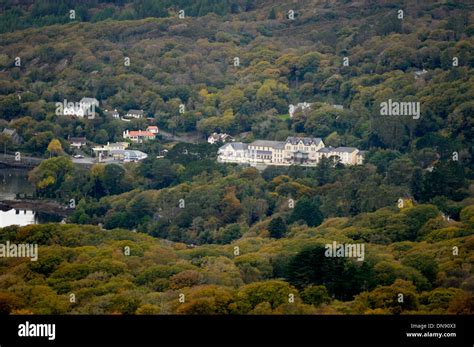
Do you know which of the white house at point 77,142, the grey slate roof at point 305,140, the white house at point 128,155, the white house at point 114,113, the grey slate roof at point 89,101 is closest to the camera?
the grey slate roof at point 305,140

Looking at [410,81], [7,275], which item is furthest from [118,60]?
[7,275]

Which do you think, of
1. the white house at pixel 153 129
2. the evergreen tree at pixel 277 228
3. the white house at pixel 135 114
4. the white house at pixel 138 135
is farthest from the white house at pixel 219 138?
the evergreen tree at pixel 277 228

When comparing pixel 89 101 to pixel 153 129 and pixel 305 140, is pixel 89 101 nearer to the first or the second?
pixel 153 129

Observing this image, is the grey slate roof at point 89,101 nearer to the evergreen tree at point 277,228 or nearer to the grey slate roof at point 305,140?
the grey slate roof at point 305,140

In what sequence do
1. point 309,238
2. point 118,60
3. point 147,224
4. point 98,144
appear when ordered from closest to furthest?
point 309,238, point 147,224, point 98,144, point 118,60

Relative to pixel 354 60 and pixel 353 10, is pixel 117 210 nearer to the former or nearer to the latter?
pixel 354 60

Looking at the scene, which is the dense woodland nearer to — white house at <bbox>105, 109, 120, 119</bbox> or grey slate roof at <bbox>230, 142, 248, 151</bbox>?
white house at <bbox>105, 109, 120, 119</bbox>
